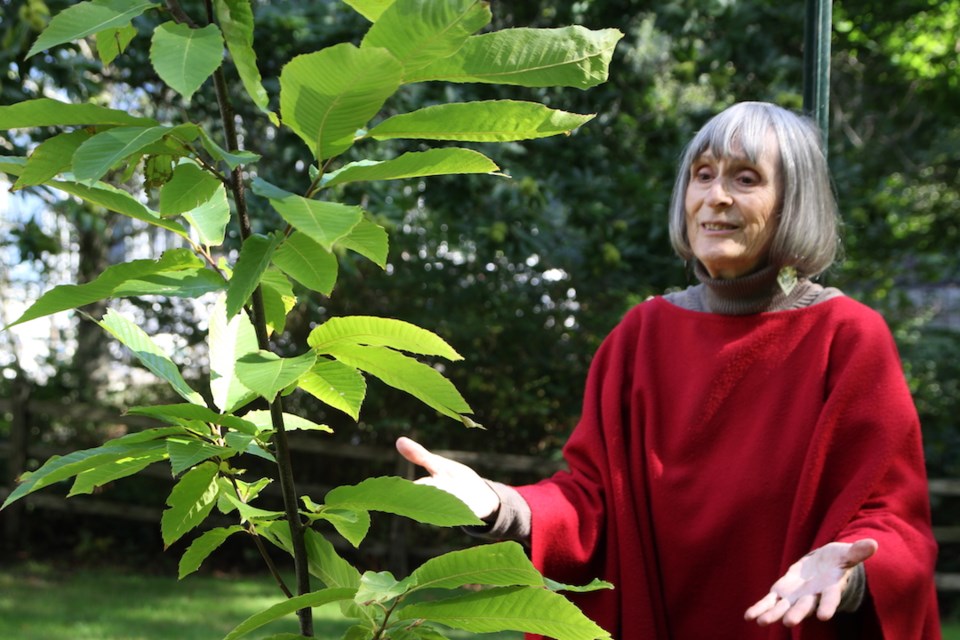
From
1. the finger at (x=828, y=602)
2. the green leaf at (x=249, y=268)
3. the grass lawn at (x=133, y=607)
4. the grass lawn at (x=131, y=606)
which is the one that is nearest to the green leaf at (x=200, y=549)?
the green leaf at (x=249, y=268)

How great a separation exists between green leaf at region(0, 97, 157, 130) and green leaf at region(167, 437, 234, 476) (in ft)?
0.88

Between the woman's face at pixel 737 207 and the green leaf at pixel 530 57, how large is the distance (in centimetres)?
110

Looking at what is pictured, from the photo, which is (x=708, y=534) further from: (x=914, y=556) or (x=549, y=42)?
(x=549, y=42)

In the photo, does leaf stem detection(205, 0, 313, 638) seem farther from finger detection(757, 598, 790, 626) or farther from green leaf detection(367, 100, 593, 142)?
finger detection(757, 598, 790, 626)

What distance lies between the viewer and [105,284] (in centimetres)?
92

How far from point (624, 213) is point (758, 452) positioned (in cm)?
400

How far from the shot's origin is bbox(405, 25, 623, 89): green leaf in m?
0.87

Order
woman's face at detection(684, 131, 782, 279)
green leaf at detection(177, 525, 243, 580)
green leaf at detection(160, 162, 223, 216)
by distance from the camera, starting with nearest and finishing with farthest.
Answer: green leaf at detection(160, 162, 223, 216), green leaf at detection(177, 525, 243, 580), woman's face at detection(684, 131, 782, 279)

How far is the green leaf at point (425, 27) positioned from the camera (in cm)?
80

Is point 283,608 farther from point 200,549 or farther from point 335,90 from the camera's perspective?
point 335,90

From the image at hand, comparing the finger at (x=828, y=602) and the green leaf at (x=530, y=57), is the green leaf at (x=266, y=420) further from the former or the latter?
the finger at (x=828, y=602)

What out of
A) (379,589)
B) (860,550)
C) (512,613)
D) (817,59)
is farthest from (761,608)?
(817,59)

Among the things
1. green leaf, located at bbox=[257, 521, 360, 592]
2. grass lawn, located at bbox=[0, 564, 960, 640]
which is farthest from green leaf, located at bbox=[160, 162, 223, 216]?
grass lawn, located at bbox=[0, 564, 960, 640]

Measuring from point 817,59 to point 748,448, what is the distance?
909 millimetres
